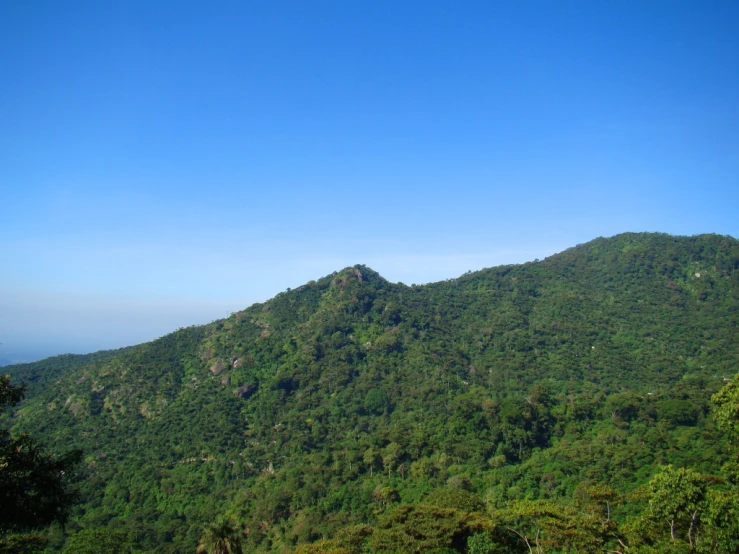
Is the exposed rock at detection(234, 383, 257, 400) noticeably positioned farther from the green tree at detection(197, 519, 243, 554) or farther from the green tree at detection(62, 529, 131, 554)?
the green tree at detection(197, 519, 243, 554)

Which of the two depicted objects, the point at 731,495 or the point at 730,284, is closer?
the point at 731,495

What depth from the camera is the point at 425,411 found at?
193 feet

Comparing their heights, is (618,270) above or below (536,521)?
above

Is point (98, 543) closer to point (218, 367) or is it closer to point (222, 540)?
point (222, 540)

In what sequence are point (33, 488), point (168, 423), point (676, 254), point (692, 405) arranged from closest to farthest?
point (33, 488) < point (692, 405) < point (168, 423) < point (676, 254)

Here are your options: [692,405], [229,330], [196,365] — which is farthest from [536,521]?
[229,330]

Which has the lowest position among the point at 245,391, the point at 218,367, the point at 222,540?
the point at 222,540

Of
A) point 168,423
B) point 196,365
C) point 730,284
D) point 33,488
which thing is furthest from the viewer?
point 730,284

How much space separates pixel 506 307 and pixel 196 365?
196ft

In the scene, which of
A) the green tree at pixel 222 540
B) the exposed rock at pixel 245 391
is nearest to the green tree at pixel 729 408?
the green tree at pixel 222 540

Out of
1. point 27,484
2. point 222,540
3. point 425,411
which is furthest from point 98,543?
point 425,411

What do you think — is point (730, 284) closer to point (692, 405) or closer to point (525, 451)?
point (692, 405)

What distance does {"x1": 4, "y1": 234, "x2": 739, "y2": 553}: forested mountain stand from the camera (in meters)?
30.8

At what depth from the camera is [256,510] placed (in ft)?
131
